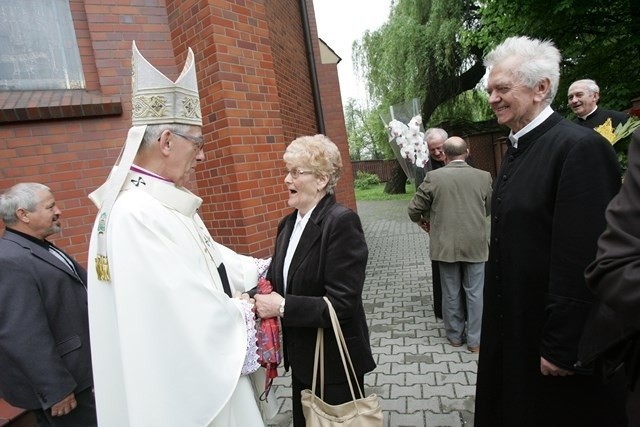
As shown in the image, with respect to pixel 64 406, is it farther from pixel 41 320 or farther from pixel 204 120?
pixel 204 120

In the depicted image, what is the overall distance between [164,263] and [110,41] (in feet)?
10.6

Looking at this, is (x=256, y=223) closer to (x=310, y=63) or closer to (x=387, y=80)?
(x=310, y=63)

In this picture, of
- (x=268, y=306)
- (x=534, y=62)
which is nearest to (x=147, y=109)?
(x=268, y=306)

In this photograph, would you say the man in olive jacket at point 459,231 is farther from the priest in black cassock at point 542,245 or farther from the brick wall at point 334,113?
the brick wall at point 334,113

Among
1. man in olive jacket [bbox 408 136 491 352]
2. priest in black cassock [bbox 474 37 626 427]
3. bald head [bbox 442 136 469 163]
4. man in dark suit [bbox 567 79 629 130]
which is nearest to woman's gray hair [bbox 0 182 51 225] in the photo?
priest in black cassock [bbox 474 37 626 427]

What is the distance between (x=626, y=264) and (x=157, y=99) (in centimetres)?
174

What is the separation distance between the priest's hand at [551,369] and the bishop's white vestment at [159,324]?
4.21 feet

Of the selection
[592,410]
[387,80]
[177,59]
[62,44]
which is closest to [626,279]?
[592,410]

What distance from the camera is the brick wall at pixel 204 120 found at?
366cm

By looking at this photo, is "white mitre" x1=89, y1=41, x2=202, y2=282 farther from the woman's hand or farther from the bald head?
the bald head

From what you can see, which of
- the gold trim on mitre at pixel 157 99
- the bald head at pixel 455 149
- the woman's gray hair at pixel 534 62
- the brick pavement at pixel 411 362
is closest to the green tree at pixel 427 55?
the brick pavement at pixel 411 362

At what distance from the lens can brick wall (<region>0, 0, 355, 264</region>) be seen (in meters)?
3.66

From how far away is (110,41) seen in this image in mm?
3830

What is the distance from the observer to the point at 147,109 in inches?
67.6
